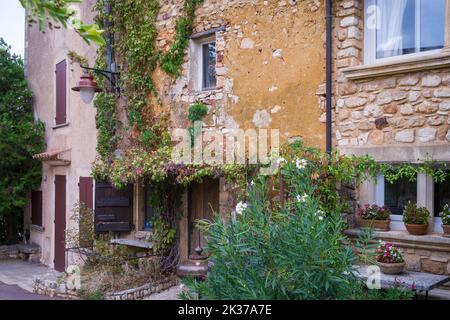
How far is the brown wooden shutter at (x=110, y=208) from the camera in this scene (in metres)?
8.16

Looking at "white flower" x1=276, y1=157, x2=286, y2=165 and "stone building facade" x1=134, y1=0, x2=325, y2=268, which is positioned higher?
"stone building facade" x1=134, y1=0, x2=325, y2=268

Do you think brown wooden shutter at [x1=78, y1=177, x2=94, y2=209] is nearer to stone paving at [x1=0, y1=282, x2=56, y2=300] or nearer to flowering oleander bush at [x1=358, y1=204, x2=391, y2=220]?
stone paving at [x1=0, y1=282, x2=56, y2=300]

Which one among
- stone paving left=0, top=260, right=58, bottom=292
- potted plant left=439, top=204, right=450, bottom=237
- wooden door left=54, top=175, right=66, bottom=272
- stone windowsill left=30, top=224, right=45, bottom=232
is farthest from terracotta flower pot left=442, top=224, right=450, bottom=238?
stone windowsill left=30, top=224, right=45, bottom=232

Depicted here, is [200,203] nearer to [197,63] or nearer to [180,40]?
[197,63]

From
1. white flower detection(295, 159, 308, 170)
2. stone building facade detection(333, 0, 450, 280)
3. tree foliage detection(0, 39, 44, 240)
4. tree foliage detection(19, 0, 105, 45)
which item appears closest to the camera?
tree foliage detection(19, 0, 105, 45)

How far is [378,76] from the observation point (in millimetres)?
5301

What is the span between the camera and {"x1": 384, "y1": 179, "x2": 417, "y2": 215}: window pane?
17.2ft

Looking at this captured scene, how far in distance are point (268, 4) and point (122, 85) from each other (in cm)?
333

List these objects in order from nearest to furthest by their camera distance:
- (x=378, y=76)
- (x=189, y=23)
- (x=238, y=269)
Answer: (x=238, y=269)
(x=378, y=76)
(x=189, y=23)

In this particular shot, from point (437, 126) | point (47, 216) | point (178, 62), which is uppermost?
point (178, 62)

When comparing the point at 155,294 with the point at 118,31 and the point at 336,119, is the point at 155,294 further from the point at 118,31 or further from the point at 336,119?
the point at 118,31

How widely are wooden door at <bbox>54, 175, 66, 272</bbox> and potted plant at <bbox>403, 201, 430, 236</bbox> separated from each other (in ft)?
24.9

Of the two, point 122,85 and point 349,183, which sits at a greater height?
point 122,85

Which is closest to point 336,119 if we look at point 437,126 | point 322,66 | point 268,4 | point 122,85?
point 322,66
